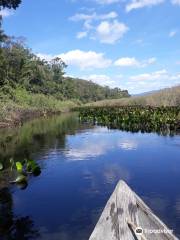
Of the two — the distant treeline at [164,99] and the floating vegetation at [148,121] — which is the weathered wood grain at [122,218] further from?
the distant treeline at [164,99]

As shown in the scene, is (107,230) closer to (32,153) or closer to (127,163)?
(127,163)

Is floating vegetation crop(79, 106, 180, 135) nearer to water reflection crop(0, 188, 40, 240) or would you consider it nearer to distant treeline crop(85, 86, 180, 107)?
distant treeline crop(85, 86, 180, 107)

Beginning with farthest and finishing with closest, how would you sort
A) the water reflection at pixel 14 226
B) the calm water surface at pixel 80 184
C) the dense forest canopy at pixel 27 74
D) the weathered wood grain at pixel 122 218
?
the dense forest canopy at pixel 27 74
the calm water surface at pixel 80 184
the water reflection at pixel 14 226
the weathered wood grain at pixel 122 218

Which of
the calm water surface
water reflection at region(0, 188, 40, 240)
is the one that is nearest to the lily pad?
the calm water surface

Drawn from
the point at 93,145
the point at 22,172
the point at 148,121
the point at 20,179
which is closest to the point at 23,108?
the point at 148,121

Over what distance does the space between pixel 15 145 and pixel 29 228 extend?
14.3 m

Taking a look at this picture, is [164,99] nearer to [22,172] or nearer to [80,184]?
[22,172]

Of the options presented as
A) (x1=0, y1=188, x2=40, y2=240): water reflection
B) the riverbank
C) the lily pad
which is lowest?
(x1=0, y1=188, x2=40, y2=240): water reflection

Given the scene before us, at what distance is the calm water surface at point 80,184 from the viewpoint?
8789mm

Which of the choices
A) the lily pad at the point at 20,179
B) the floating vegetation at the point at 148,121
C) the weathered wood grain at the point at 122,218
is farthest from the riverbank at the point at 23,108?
the weathered wood grain at the point at 122,218

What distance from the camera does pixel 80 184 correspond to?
12500 millimetres

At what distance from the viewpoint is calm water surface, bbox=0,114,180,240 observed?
8.79 m

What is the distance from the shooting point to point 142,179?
42.7 ft

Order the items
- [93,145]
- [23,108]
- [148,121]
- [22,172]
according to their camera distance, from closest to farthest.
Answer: [22,172], [93,145], [148,121], [23,108]
